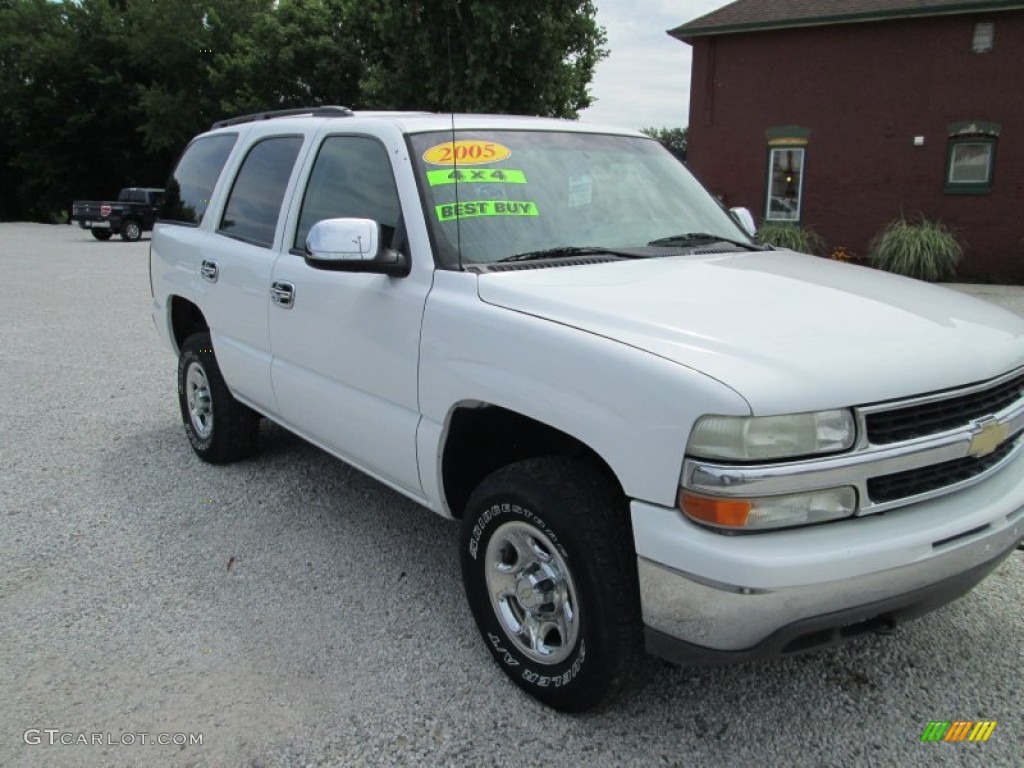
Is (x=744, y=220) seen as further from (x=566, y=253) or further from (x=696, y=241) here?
(x=566, y=253)

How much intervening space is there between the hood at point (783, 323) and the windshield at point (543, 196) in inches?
9.7

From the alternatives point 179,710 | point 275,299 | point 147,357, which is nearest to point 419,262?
point 275,299

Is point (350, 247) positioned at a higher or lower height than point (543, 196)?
lower

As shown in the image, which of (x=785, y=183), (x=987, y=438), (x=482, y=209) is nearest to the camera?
(x=987, y=438)

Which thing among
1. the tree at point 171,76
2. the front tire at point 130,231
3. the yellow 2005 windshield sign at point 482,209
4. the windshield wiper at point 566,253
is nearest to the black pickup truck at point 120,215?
the front tire at point 130,231

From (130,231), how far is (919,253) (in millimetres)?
22788

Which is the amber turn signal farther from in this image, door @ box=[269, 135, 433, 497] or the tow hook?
door @ box=[269, 135, 433, 497]

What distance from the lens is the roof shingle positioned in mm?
15031

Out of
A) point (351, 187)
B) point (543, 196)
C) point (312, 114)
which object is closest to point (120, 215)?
point (312, 114)

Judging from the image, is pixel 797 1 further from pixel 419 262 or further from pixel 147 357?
pixel 419 262

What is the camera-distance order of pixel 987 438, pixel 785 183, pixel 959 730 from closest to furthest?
1. pixel 987 438
2. pixel 959 730
3. pixel 785 183

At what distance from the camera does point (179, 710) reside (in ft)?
8.80

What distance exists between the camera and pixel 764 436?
2.04 m

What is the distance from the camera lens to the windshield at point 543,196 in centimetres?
304
